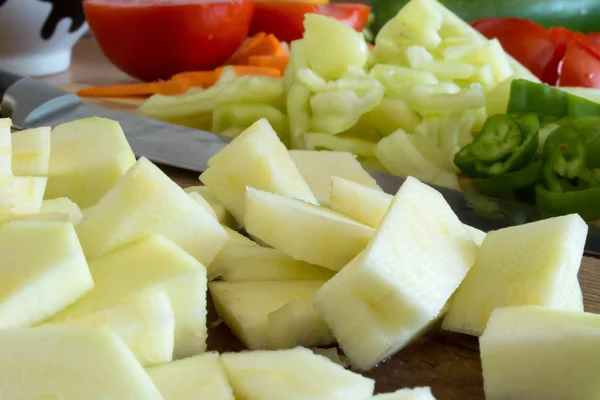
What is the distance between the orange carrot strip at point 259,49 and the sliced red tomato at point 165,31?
0.27 ft

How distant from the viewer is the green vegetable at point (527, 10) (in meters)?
2.38

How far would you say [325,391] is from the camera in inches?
19.1

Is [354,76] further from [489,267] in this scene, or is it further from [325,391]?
[325,391]

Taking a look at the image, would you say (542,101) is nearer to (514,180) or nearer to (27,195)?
(514,180)

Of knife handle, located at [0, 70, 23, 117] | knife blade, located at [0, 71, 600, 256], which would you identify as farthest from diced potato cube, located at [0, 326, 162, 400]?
knife handle, located at [0, 70, 23, 117]

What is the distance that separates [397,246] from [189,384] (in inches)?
8.8

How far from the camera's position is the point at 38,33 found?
6.17 feet

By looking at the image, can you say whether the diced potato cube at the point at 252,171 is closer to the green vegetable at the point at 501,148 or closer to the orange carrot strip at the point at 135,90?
the green vegetable at the point at 501,148

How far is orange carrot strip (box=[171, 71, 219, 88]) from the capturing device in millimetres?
1717

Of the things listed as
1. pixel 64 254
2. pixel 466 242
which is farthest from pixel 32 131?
pixel 466 242

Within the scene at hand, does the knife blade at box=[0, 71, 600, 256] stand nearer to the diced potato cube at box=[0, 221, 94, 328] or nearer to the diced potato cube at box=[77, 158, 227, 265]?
the diced potato cube at box=[77, 158, 227, 265]

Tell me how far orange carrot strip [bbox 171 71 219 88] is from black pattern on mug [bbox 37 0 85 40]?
43 cm

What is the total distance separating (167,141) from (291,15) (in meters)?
1.15

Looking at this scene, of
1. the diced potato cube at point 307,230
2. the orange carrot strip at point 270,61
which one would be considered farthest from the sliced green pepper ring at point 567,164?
the orange carrot strip at point 270,61
